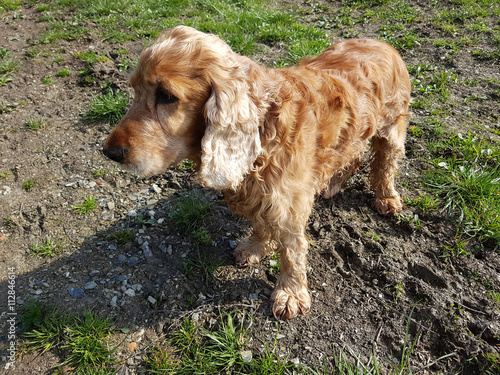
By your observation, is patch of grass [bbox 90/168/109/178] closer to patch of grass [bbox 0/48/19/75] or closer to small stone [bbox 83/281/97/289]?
small stone [bbox 83/281/97/289]

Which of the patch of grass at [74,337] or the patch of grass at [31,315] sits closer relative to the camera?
the patch of grass at [74,337]

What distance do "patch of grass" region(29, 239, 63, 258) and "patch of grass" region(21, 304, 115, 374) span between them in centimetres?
60

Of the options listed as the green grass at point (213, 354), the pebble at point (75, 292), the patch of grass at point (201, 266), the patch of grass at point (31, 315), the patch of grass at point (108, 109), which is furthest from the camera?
the patch of grass at point (108, 109)

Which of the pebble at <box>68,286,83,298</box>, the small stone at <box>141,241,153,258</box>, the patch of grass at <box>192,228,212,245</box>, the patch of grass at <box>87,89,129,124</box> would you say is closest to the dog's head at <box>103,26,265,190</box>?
the patch of grass at <box>192,228,212,245</box>

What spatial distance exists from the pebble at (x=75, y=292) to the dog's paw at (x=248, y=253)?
137 centimetres

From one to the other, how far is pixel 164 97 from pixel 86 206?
6.66 ft

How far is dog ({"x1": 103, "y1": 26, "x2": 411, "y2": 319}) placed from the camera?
2092 millimetres

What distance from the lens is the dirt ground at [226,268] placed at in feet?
8.50

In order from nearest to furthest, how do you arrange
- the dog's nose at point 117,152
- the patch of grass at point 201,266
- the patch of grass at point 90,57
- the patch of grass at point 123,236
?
the dog's nose at point 117,152 < the patch of grass at point 201,266 < the patch of grass at point 123,236 < the patch of grass at point 90,57

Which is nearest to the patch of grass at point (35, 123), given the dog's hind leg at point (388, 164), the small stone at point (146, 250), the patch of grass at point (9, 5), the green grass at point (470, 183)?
the small stone at point (146, 250)

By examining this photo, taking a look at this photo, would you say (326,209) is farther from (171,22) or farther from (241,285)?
(171,22)

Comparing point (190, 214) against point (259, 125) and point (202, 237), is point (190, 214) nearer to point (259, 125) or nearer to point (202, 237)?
point (202, 237)

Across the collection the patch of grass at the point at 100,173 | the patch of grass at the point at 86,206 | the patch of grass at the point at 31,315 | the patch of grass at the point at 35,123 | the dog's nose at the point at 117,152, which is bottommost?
the patch of grass at the point at 31,315

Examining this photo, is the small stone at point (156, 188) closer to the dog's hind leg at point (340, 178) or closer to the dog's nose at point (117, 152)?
the dog's nose at point (117, 152)
